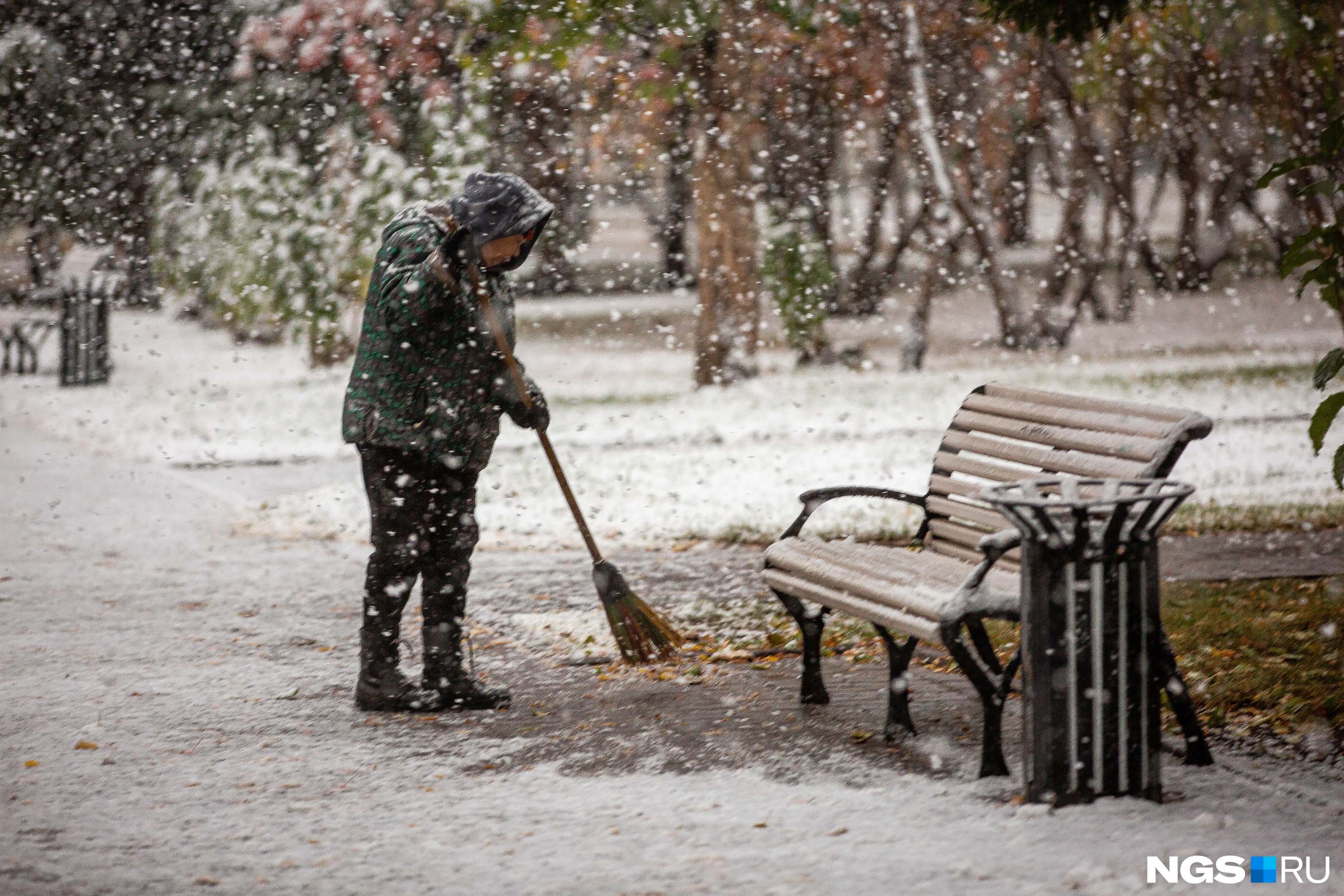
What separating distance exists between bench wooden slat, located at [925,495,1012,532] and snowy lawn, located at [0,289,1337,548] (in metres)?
2.87

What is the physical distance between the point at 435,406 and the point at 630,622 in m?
1.17

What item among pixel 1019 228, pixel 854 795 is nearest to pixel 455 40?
pixel 854 795

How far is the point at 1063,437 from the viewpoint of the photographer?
483 centimetres

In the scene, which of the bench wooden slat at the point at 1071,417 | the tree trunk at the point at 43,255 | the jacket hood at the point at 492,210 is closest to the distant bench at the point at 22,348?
the tree trunk at the point at 43,255

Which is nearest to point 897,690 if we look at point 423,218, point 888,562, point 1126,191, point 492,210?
point 888,562

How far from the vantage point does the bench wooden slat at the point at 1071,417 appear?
4.48 metres

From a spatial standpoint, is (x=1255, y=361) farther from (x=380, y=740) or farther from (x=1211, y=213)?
(x=380, y=740)

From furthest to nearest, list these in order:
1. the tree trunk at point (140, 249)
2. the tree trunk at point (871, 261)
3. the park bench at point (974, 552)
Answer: the tree trunk at point (871, 261) < the tree trunk at point (140, 249) < the park bench at point (974, 552)

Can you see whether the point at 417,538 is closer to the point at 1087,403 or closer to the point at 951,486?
the point at 951,486

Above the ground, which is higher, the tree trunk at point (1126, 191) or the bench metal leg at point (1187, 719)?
the tree trunk at point (1126, 191)

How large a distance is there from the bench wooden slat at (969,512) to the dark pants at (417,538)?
63.0 inches

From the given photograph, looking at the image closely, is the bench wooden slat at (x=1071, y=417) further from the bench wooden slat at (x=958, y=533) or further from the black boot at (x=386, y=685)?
the black boot at (x=386, y=685)

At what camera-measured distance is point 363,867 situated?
12.3 feet

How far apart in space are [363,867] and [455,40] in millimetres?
14510
